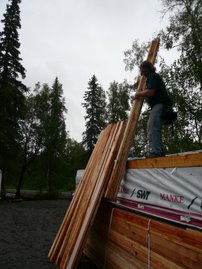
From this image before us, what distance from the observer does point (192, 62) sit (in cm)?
1220

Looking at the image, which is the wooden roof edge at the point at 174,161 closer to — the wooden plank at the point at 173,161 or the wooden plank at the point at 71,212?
the wooden plank at the point at 173,161

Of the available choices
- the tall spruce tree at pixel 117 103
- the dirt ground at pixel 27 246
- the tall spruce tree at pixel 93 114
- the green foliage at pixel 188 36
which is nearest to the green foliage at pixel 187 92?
the green foliage at pixel 188 36

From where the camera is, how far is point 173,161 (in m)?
3.48

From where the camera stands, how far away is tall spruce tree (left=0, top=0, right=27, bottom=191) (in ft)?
79.6

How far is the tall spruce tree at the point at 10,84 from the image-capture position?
24.2m

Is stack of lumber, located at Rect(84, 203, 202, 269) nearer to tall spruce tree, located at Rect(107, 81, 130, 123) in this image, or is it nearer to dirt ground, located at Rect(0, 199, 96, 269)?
dirt ground, located at Rect(0, 199, 96, 269)

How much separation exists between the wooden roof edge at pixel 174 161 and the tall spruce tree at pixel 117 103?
2386 cm

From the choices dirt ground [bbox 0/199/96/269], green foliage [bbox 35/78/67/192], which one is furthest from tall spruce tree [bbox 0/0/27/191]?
dirt ground [bbox 0/199/96/269]

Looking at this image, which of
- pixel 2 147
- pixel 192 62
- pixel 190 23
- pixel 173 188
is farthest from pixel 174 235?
pixel 2 147

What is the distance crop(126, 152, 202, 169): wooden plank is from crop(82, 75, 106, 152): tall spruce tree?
34884 millimetres

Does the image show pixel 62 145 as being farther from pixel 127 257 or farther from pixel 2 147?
pixel 127 257

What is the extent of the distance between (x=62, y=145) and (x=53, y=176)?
15.1 ft

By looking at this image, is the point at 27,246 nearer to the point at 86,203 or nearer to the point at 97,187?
the point at 86,203

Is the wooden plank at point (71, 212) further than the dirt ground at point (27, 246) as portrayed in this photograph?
No
